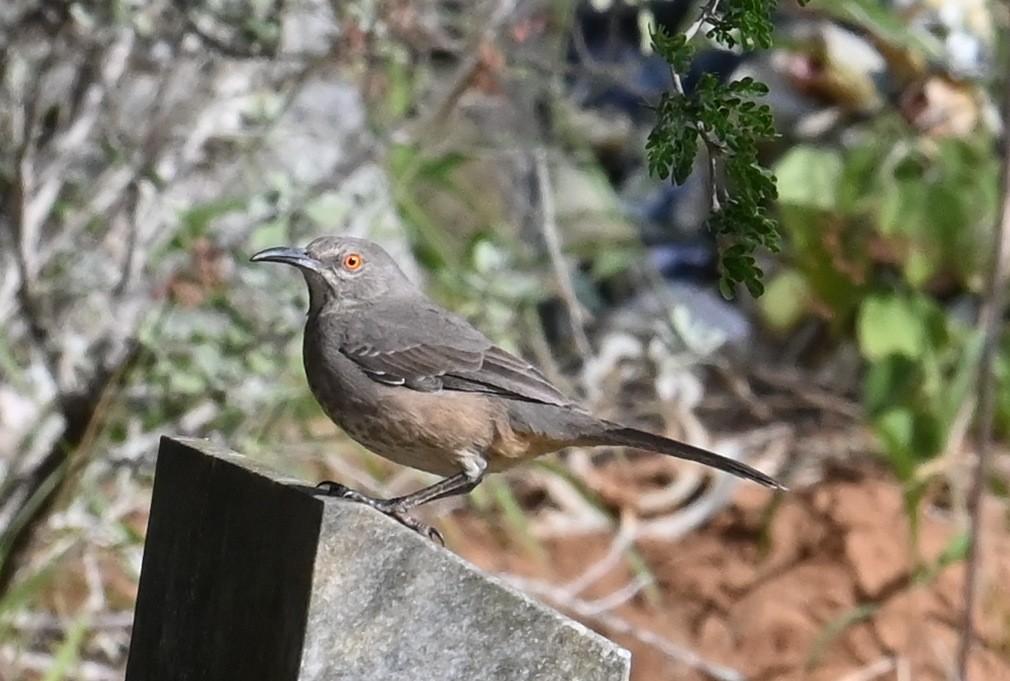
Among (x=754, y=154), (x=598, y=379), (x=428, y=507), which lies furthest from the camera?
(x=598, y=379)

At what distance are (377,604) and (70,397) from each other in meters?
2.30

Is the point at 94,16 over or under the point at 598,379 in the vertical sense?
over

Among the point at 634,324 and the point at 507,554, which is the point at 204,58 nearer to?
the point at 507,554

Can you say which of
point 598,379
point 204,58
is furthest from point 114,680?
point 598,379

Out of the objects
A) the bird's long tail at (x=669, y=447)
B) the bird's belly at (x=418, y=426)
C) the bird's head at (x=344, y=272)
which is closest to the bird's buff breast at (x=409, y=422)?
the bird's belly at (x=418, y=426)

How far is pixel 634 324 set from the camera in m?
6.33

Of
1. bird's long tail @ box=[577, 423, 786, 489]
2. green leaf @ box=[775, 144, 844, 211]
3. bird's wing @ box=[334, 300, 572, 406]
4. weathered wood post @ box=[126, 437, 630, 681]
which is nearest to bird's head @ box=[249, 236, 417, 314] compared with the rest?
bird's wing @ box=[334, 300, 572, 406]

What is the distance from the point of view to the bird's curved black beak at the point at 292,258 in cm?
319

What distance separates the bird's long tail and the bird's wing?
0.50 ft

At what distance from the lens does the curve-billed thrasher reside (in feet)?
9.61

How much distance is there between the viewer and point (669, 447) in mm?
2682

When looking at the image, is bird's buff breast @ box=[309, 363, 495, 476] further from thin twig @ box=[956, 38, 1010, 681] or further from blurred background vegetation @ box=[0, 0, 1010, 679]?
thin twig @ box=[956, 38, 1010, 681]

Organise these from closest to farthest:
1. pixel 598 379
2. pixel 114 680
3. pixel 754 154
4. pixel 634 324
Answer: pixel 754 154
pixel 114 680
pixel 598 379
pixel 634 324

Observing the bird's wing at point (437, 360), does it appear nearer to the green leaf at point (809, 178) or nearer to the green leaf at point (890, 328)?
the green leaf at point (890, 328)
